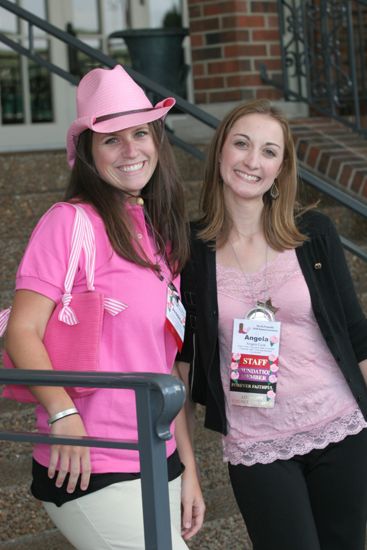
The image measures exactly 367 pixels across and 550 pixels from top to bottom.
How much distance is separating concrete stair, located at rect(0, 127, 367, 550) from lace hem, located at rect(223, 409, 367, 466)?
46.6 inches

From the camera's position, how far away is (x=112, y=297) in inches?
95.3

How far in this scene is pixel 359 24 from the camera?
7.17 m

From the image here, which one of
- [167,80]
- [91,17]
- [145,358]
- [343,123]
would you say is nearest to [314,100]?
[343,123]

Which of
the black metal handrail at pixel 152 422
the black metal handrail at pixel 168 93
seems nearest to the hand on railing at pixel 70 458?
the black metal handrail at pixel 152 422

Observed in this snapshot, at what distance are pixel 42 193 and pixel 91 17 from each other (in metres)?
2.61

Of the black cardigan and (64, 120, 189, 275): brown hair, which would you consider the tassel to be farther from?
the black cardigan

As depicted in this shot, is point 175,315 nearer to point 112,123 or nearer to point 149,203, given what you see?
point 149,203

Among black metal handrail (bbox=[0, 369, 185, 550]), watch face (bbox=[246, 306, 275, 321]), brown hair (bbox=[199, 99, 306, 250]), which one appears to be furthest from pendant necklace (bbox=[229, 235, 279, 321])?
black metal handrail (bbox=[0, 369, 185, 550])

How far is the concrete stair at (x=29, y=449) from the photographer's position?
3732 mm

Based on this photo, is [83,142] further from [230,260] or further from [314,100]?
[314,100]

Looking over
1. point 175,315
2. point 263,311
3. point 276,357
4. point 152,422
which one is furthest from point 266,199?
point 152,422

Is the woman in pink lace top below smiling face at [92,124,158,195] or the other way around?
below

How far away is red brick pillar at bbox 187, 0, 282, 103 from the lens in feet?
22.5

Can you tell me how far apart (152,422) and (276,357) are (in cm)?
81
